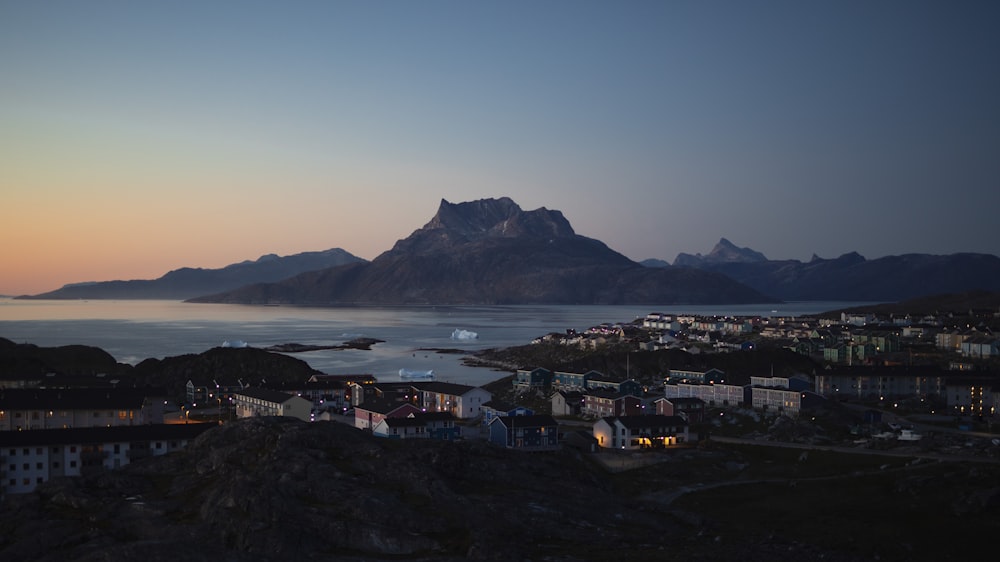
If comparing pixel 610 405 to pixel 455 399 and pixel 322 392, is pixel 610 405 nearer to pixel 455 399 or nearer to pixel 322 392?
pixel 455 399

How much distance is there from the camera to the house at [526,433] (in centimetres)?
4447

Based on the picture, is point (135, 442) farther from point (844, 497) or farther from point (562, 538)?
point (844, 497)

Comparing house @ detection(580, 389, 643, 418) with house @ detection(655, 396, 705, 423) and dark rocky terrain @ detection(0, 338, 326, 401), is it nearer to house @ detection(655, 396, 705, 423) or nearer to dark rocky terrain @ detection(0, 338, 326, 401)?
house @ detection(655, 396, 705, 423)

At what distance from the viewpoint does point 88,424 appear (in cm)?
4662

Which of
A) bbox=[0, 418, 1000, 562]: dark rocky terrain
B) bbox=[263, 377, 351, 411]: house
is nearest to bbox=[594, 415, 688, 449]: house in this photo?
bbox=[0, 418, 1000, 562]: dark rocky terrain

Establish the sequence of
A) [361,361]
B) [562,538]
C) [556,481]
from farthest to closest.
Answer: [361,361] < [556,481] < [562,538]

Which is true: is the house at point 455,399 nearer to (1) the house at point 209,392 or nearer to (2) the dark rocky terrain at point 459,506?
(1) the house at point 209,392

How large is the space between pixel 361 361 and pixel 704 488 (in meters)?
81.8

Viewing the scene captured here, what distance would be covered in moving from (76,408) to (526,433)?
2515 centimetres

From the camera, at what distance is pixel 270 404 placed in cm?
5412

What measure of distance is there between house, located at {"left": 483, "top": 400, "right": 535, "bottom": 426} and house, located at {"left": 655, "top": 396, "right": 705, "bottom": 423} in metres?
9.11

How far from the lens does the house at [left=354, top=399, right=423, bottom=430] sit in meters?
48.1

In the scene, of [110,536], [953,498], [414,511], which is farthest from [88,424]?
[953,498]

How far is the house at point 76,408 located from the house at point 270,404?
626 cm
